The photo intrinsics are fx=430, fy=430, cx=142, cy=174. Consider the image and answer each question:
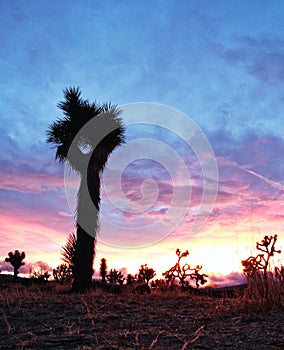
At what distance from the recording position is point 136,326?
601cm

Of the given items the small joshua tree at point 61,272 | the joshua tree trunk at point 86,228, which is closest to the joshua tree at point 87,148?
the joshua tree trunk at point 86,228

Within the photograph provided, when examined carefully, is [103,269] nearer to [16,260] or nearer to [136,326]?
[16,260]

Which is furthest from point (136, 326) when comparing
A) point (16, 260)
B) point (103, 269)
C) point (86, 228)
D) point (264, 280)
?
point (16, 260)

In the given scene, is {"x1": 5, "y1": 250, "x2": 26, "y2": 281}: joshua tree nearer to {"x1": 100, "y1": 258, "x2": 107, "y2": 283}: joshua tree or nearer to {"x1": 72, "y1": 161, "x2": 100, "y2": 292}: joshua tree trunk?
{"x1": 100, "y1": 258, "x2": 107, "y2": 283}: joshua tree

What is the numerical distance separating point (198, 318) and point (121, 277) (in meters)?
23.1

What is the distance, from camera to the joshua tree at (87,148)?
15.0 m

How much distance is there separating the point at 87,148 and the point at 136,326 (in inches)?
430

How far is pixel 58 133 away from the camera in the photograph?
53.6 feet

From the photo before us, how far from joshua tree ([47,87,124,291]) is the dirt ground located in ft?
19.9

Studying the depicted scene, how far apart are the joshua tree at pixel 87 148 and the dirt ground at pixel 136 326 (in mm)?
6057

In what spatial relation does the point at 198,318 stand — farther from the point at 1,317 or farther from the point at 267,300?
the point at 1,317

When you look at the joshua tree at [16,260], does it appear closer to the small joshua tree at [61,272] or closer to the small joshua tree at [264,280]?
the small joshua tree at [61,272]

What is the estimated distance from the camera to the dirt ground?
15.9 ft

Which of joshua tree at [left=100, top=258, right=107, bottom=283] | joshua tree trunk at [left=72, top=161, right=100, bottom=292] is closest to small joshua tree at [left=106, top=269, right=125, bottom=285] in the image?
joshua tree at [left=100, top=258, right=107, bottom=283]
